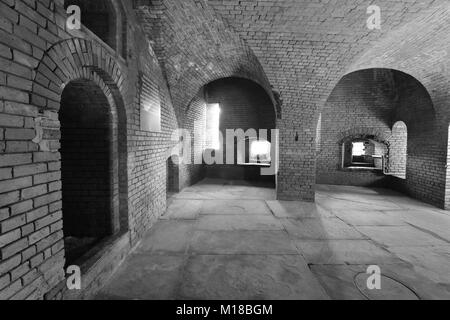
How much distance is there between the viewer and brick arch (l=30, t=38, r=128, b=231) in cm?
175

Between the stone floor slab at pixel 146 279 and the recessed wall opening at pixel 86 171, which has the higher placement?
the recessed wall opening at pixel 86 171

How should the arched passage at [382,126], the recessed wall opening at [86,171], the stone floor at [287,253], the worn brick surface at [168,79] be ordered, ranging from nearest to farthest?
1. the worn brick surface at [168,79]
2. the stone floor at [287,253]
3. the recessed wall opening at [86,171]
4. the arched passage at [382,126]

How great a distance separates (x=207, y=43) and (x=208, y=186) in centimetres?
477

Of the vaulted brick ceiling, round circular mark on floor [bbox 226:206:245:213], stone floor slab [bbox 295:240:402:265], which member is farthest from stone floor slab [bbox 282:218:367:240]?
the vaulted brick ceiling

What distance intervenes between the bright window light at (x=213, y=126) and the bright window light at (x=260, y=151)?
1.70 meters

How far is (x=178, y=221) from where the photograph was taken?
4516mm

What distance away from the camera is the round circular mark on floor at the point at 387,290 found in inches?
93.0

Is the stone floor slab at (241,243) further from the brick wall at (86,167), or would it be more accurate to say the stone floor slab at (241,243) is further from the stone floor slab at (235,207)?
the brick wall at (86,167)

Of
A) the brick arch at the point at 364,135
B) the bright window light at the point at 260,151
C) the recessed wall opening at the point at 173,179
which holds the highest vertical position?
the brick arch at the point at 364,135

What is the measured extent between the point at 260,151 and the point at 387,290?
→ 840cm

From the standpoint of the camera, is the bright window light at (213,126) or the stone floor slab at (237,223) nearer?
the stone floor slab at (237,223)

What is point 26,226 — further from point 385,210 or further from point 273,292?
point 385,210

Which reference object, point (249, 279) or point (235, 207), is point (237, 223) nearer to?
point (235, 207)

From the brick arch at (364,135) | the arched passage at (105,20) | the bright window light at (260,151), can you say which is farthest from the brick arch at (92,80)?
the brick arch at (364,135)
